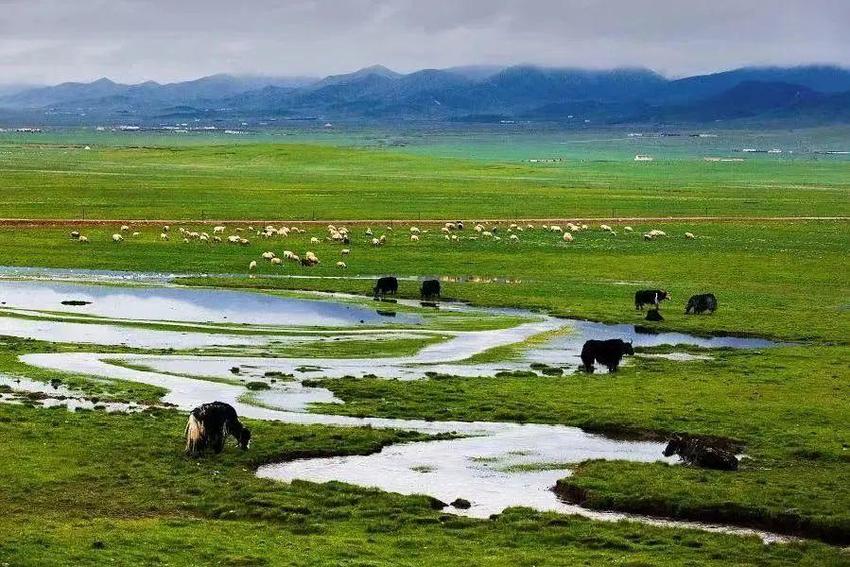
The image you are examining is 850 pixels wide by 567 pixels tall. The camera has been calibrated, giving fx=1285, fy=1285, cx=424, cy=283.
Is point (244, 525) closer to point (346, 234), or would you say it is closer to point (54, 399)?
point (54, 399)

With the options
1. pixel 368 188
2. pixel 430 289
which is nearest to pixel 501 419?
pixel 430 289

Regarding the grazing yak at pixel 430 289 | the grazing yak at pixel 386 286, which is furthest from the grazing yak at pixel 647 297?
the grazing yak at pixel 386 286

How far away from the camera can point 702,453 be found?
26672 millimetres

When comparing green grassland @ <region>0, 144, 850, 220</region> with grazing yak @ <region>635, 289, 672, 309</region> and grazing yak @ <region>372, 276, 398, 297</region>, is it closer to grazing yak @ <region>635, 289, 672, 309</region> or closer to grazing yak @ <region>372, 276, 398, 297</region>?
grazing yak @ <region>372, 276, 398, 297</region>

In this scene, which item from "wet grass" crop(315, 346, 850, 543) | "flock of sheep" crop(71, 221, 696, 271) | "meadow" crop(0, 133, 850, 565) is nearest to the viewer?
"meadow" crop(0, 133, 850, 565)

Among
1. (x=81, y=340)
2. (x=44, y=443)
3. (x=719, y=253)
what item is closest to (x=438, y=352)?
(x=81, y=340)

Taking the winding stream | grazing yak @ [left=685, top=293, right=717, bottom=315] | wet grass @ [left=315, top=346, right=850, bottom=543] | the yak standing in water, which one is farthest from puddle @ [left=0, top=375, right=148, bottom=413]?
grazing yak @ [left=685, top=293, right=717, bottom=315]

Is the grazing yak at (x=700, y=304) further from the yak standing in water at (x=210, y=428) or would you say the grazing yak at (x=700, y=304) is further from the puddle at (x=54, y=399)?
the yak standing in water at (x=210, y=428)

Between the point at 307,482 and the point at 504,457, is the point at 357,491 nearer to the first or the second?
the point at 307,482

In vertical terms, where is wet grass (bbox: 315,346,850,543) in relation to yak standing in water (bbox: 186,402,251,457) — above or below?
below

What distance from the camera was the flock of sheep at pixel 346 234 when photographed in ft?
252

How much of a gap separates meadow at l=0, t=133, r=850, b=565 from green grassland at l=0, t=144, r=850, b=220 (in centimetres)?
1533

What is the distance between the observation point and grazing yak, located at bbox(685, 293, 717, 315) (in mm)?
52781

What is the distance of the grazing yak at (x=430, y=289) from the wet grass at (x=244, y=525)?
96.6 feet
